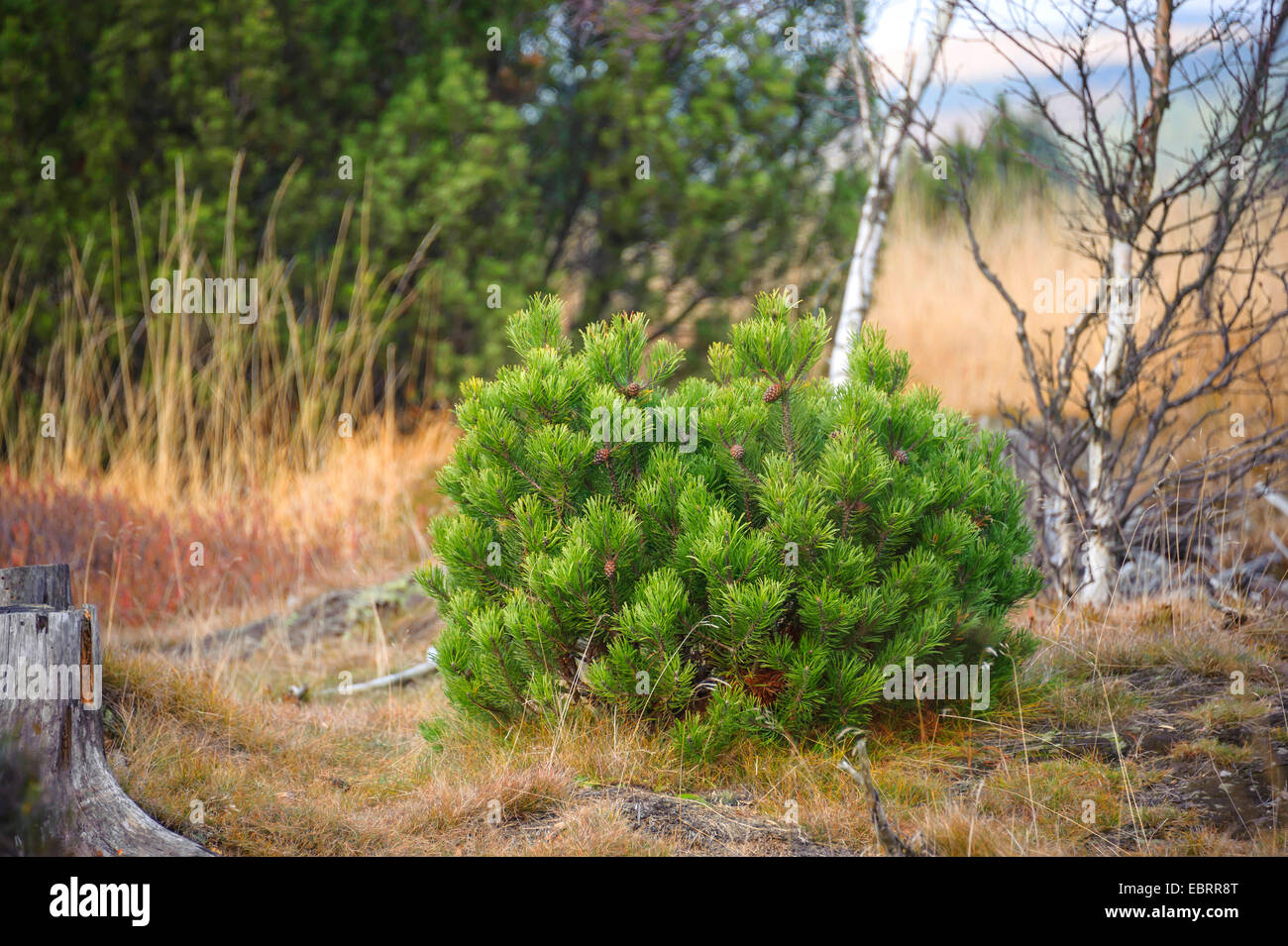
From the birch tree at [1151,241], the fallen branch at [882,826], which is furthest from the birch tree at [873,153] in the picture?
the fallen branch at [882,826]

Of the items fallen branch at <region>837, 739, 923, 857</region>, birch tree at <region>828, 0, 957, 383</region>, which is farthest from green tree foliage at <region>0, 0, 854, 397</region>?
fallen branch at <region>837, 739, 923, 857</region>

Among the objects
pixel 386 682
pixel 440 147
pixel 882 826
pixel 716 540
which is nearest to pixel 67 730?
pixel 716 540

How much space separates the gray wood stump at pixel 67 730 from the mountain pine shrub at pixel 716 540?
3.29 feet

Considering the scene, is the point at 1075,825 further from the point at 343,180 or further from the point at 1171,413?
the point at 343,180

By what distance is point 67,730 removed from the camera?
2961 millimetres

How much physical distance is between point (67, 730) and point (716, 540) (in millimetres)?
1875

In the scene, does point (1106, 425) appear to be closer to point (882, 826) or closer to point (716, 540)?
point (716, 540)

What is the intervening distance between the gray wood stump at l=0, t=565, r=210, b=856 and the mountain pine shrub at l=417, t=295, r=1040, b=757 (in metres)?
1.00

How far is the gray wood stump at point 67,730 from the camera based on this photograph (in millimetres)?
2885

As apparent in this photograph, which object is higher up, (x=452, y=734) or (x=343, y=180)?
(x=343, y=180)

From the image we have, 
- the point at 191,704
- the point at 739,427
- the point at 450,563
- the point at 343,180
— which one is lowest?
the point at 191,704

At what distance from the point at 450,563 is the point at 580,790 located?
833mm

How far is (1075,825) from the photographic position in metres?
3.02
